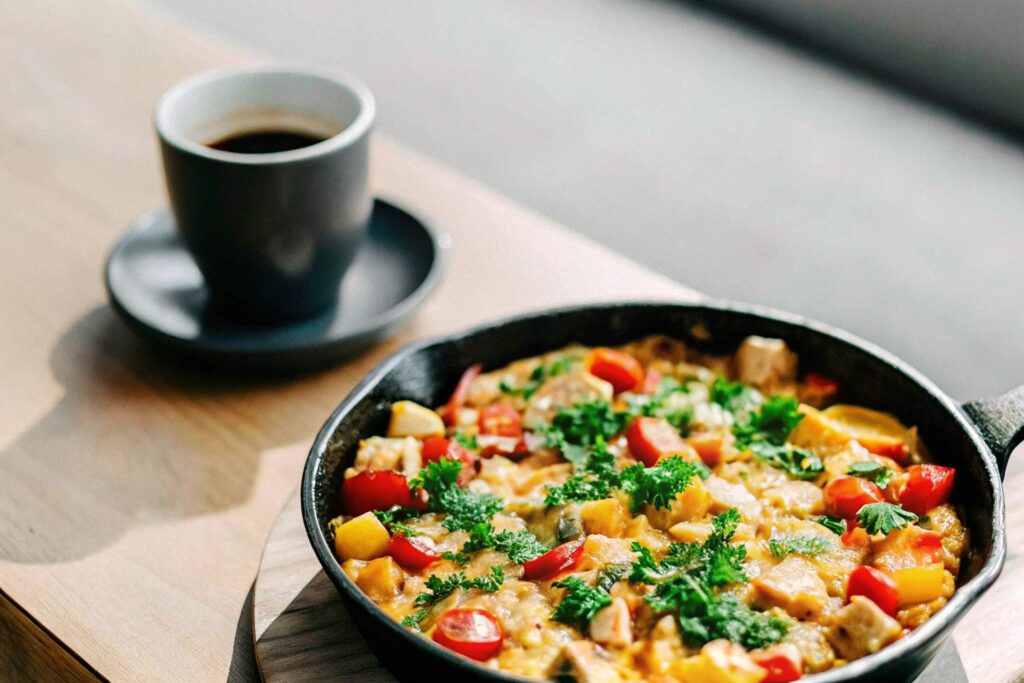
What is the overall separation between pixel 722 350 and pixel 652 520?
0.44m

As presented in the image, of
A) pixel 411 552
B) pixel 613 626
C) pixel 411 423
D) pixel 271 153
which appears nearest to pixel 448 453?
pixel 411 423

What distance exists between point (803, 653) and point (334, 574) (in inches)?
22.8

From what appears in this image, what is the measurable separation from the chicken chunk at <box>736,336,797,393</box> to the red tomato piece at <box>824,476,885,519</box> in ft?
0.88

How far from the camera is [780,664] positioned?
4.45 feet

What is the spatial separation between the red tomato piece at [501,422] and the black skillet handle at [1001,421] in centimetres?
68

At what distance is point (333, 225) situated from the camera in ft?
7.13

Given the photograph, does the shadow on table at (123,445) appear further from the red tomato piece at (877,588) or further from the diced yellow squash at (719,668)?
the red tomato piece at (877,588)

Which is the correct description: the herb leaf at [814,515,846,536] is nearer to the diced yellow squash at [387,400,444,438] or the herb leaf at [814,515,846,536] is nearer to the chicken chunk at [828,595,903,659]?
the chicken chunk at [828,595,903,659]

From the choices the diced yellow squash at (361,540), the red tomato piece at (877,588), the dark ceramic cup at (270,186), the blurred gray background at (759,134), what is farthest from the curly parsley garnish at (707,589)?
the blurred gray background at (759,134)

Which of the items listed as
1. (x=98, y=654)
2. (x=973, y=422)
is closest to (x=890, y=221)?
(x=973, y=422)

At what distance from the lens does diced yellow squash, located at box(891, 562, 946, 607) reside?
1.46 m

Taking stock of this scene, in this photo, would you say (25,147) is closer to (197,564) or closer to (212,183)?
(212,183)

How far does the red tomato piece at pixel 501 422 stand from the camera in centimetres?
186

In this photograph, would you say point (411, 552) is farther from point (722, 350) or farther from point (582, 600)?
point (722, 350)
